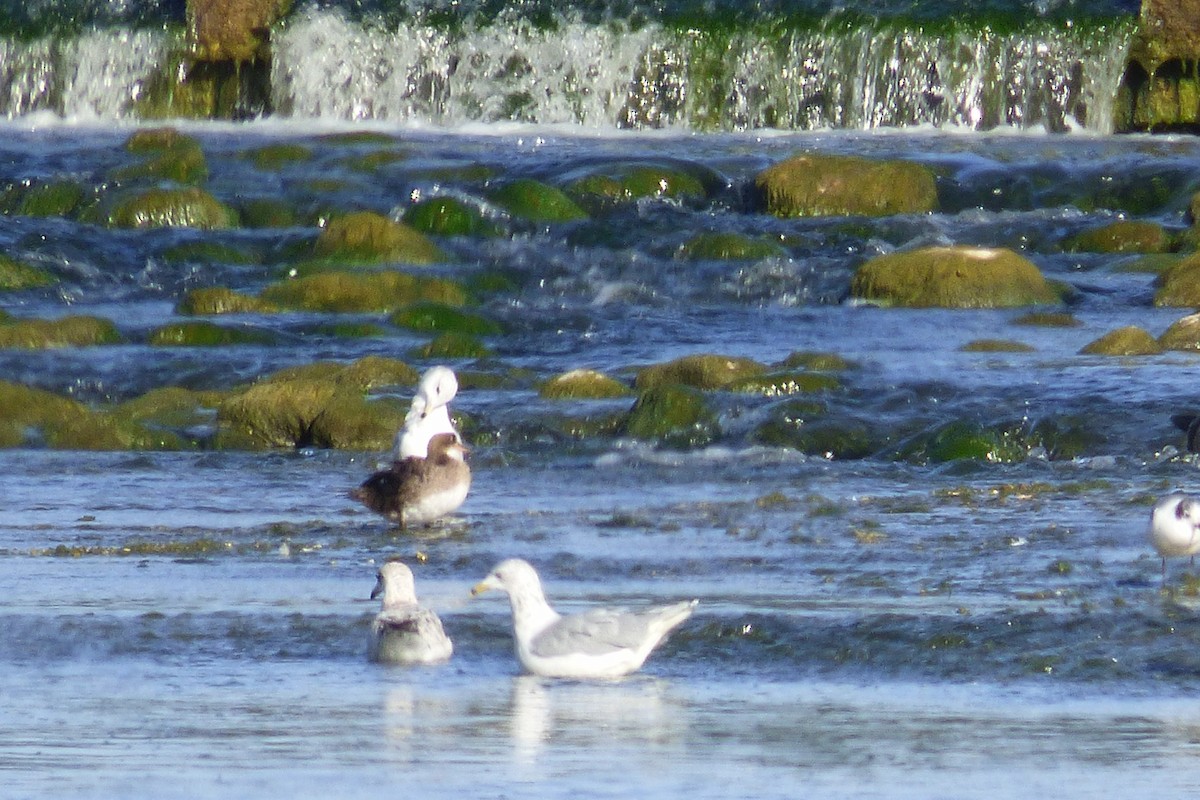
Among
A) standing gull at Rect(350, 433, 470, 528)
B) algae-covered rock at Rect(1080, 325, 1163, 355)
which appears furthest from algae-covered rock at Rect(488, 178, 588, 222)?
standing gull at Rect(350, 433, 470, 528)

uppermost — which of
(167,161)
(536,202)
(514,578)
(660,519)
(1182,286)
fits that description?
(167,161)

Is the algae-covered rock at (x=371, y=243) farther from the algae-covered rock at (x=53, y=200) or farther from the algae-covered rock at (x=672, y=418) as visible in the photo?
the algae-covered rock at (x=672, y=418)

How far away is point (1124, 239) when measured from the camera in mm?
16703

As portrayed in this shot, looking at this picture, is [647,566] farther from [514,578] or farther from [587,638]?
[587,638]

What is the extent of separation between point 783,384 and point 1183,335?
2.52m

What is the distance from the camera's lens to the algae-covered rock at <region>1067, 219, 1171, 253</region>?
16.5 m

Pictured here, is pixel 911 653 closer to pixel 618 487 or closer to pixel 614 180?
pixel 618 487

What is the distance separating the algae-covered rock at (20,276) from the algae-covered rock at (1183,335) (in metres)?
8.13

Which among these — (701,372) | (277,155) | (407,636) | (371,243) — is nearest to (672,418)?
(701,372)

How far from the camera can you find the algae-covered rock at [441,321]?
14188 millimetres

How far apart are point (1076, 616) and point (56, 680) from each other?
2636mm

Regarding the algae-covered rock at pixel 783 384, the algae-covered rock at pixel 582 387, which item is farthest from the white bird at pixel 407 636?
the algae-covered rock at pixel 582 387

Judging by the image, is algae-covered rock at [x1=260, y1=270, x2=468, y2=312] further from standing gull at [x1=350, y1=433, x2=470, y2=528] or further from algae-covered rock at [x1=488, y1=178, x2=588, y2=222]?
standing gull at [x1=350, y1=433, x2=470, y2=528]

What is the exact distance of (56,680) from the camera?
5.41 m
